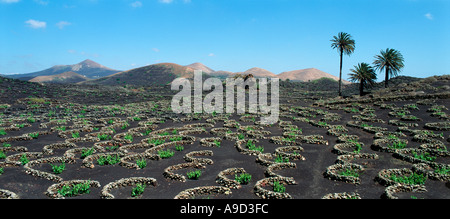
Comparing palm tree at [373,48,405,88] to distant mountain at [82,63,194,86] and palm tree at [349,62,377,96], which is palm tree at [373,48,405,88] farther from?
distant mountain at [82,63,194,86]

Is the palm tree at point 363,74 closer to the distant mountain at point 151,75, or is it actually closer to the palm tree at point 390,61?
the palm tree at point 390,61

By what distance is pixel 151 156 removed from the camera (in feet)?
62.6

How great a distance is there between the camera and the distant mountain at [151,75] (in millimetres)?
154250

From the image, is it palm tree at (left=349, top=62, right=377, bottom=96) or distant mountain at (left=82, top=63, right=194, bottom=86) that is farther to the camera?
distant mountain at (left=82, top=63, right=194, bottom=86)

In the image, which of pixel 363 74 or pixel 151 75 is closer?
pixel 363 74

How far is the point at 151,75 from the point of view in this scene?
165 metres

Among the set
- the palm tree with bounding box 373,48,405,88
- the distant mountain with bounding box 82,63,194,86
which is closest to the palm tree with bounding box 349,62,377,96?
the palm tree with bounding box 373,48,405,88

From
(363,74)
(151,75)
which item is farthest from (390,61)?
(151,75)

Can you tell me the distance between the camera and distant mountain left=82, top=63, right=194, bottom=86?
6073 inches

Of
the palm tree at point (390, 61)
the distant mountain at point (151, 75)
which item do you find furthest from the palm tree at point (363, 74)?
the distant mountain at point (151, 75)

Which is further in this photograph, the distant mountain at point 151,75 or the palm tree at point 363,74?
the distant mountain at point 151,75

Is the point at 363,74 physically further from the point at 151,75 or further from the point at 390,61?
the point at 151,75
